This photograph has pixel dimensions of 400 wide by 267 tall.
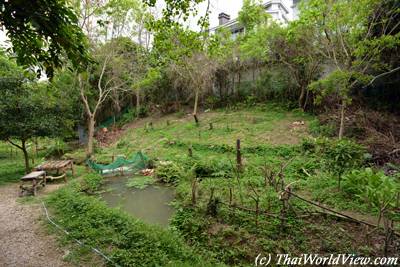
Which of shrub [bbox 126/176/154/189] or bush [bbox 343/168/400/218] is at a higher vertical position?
bush [bbox 343/168/400/218]

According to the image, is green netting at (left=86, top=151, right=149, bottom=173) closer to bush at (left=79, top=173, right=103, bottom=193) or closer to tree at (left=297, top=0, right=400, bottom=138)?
bush at (left=79, top=173, right=103, bottom=193)

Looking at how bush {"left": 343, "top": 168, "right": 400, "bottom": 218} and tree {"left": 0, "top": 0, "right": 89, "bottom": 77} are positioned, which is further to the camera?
bush {"left": 343, "top": 168, "right": 400, "bottom": 218}

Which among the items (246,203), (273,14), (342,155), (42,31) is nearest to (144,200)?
(246,203)

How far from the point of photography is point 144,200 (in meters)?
6.71

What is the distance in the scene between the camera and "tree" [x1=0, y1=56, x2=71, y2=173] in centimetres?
781

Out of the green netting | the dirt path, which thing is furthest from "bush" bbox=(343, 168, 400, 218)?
the green netting

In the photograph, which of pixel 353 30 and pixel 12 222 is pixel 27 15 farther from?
pixel 353 30

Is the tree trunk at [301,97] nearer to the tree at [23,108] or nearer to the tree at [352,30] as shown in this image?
the tree at [352,30]

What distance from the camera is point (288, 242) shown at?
3.82 m

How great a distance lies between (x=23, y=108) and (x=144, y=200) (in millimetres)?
5544

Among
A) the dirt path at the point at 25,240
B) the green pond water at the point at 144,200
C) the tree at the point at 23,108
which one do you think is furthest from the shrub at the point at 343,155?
the tree at the point at 23,108

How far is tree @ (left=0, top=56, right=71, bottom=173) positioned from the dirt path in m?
3.03

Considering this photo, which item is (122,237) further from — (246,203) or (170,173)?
(170,173)

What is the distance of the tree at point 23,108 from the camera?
7812mm
